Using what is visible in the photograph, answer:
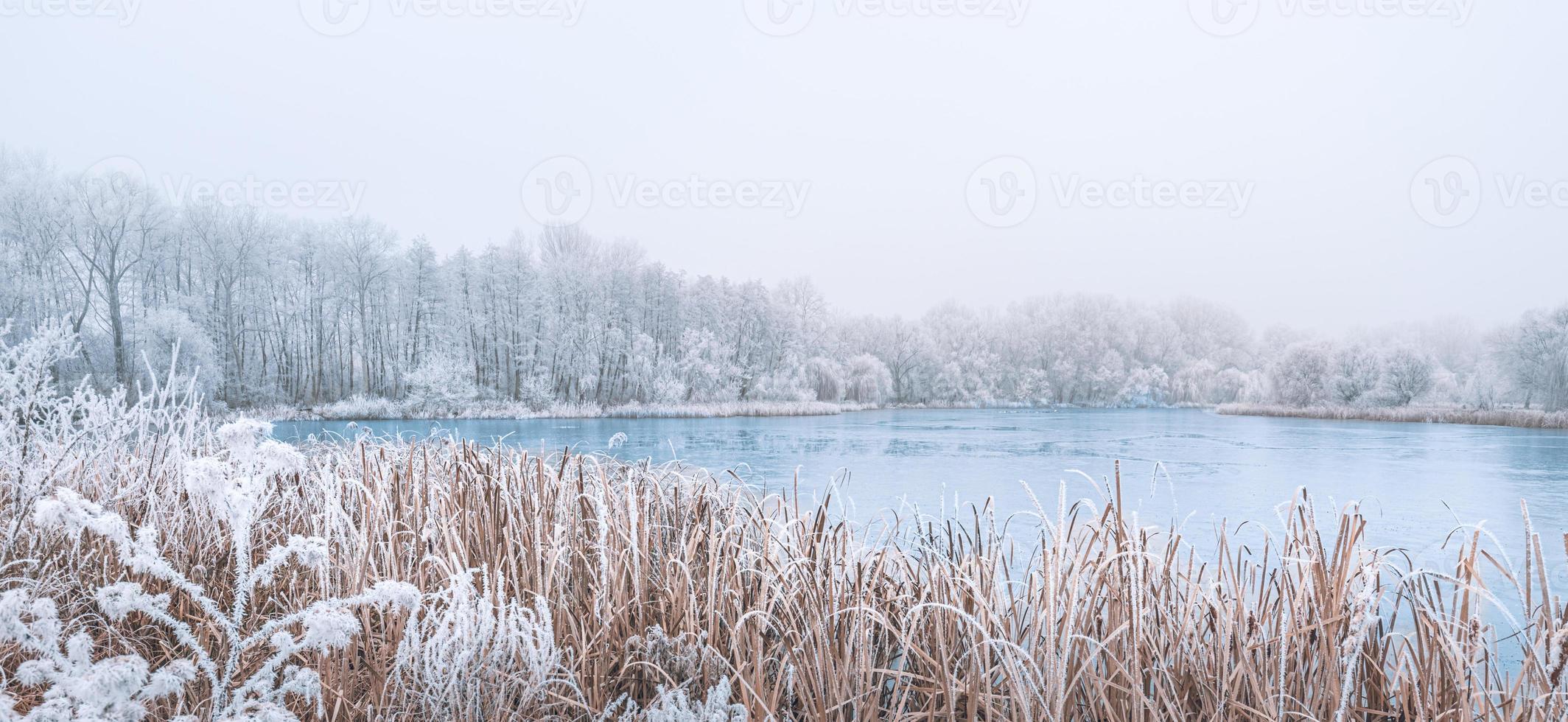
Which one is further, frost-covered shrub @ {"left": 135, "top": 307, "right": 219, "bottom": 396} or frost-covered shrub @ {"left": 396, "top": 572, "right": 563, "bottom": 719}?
frost-covered shrub @ {"left": 135, "top": 307, "right": 219, "bottom": 396}

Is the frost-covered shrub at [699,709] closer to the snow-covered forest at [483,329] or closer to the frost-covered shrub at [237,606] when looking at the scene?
the frost-covered shrub at [237,606]

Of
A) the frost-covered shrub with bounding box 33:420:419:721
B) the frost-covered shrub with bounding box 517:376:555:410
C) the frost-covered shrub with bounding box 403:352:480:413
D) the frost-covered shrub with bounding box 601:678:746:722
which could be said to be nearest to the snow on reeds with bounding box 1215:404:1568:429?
the frost-covered shrub with bounding box 517:376:555:410

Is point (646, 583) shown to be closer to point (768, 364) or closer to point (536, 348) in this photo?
point (536, 348)

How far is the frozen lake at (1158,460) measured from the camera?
6.36 m

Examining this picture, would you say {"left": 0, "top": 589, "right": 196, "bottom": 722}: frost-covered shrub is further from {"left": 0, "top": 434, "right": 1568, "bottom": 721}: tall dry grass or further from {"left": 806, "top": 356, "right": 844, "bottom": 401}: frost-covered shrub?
{"left": 806, "top": 356, "right": 844, "bottom": 401}: frost-covered shrub

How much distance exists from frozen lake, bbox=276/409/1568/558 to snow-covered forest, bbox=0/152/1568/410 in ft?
7.80

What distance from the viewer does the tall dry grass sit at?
1.39 metres

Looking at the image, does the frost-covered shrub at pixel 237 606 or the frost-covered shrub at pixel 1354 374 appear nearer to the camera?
the frost-covered shrub at pixel 237 606

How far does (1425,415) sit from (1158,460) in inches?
954

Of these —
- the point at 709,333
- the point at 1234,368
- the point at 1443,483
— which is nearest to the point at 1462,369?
the point at 1234,368

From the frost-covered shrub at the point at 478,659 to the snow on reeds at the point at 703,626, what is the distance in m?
0.01

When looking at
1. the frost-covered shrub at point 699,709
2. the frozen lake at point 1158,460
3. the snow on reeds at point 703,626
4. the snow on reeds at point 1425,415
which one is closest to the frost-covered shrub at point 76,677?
the snow on reeds at point 703,626

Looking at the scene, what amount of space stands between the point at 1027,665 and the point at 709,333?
21265mm

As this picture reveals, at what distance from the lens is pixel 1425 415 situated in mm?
19750
